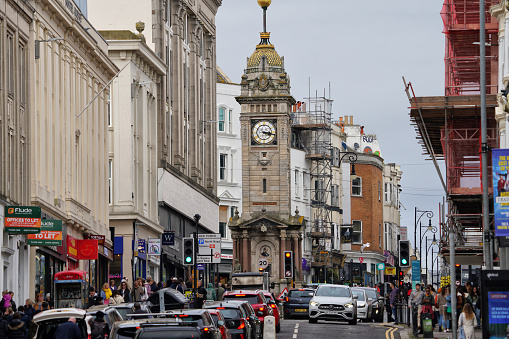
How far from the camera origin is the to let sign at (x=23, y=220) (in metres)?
36.8

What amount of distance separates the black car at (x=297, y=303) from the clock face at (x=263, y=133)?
163 feet

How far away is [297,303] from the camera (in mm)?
52938

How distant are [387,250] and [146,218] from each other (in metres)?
73.8

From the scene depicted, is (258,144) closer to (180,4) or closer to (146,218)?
(180,4)

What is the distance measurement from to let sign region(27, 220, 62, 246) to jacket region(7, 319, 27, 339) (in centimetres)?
1357

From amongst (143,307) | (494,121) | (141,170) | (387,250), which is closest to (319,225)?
(387,250)

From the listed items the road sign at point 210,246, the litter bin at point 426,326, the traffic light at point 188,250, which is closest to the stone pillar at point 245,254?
the road sign at point 210,246

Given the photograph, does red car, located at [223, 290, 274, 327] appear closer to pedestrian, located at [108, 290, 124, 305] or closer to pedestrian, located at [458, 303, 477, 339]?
pedestrian, located at [108, 290, 124, 305]

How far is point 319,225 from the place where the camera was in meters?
114

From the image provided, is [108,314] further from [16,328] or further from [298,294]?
[298,294]

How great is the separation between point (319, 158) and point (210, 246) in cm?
6400

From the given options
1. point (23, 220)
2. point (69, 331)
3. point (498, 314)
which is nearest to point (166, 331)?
point (69, 331)

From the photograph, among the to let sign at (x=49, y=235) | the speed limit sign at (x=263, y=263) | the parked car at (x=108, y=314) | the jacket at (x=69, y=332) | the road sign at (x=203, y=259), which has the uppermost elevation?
the to let sign at (x=49, y=235)

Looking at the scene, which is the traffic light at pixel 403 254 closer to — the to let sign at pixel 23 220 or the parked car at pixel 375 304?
the parked car at pixel 375 304
